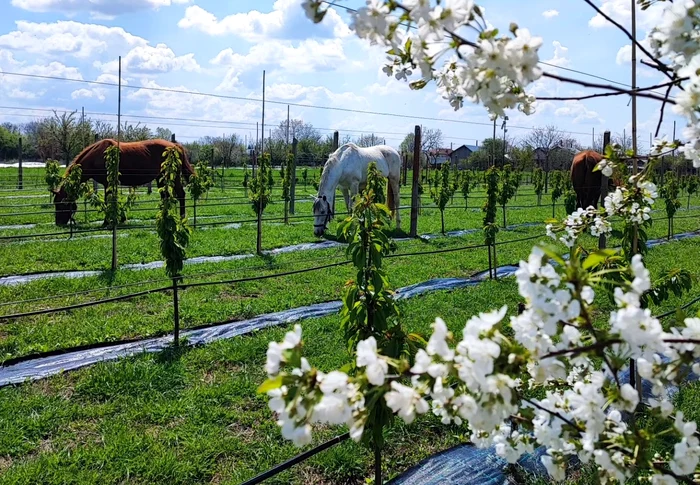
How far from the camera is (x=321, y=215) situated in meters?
12.3

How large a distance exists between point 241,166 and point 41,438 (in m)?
46.3

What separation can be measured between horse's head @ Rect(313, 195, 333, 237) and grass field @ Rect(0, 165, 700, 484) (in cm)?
271

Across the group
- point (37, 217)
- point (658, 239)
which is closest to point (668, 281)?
point (658, 239)

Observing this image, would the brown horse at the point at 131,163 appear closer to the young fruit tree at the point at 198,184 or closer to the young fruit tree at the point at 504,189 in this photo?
the young fruit tree at the point at 198,184

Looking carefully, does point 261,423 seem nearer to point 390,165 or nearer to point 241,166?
point 390,165

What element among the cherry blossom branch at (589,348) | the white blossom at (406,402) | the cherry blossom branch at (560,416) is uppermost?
the cherry blossom branch at (589,348)

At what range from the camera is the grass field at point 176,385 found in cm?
357

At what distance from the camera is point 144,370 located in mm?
4777

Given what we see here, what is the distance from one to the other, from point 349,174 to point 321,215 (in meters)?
2.18

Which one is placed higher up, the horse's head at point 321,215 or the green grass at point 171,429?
the horse's head at point 321,215

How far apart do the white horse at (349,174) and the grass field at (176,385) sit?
3.20 metres

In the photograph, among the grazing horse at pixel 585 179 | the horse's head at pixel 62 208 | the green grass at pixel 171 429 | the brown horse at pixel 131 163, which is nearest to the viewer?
the green grass at pixel 171 429

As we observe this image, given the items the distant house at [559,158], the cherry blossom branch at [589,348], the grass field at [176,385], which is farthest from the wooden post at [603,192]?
the distant house at [559,158]

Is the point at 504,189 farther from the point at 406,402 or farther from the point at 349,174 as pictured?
the point at 406,402
